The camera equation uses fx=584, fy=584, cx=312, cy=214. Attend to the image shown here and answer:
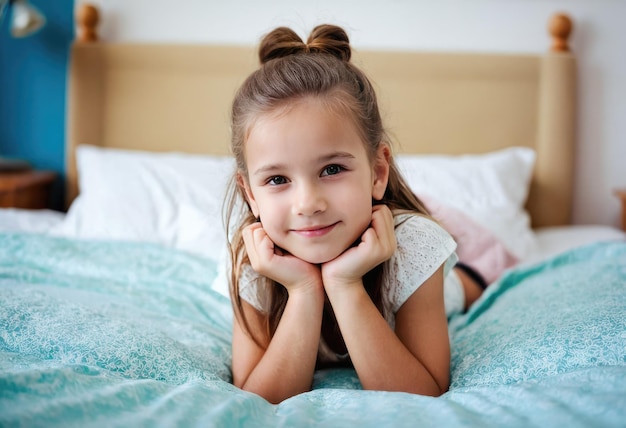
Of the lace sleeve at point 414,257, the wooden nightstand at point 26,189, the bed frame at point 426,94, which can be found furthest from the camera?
the bed frame at point 426,94

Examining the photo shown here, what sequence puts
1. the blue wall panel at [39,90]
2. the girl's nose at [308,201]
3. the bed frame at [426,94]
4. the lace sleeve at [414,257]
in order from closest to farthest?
the girl's nose at [308,201] → the lace sleeve at [414,257] → the bed frame at [426,94] → the blue wall panel at [39,90]

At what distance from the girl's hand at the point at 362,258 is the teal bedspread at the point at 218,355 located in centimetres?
19

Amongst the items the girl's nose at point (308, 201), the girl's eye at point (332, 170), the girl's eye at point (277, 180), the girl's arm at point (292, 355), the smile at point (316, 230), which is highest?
the girl's eye at point (332, 170)

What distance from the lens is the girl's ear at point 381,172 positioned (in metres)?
1.10

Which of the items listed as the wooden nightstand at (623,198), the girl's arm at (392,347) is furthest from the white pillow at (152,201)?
the wooden nightstand at (623,198)

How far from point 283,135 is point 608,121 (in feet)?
6.86

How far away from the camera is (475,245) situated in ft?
5.98

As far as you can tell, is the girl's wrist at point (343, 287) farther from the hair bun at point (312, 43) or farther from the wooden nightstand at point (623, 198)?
the wooden nightstand at point (623, 198)

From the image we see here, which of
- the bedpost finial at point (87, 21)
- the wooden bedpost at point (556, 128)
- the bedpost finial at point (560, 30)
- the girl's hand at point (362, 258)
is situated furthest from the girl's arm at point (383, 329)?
the bedpost finial at point (87, 21)

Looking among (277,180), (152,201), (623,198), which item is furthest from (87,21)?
(623,198)

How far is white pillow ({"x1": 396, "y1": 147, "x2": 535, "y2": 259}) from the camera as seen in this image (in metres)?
2.00

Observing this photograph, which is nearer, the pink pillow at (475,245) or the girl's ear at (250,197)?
the girl's ear at (250,197)

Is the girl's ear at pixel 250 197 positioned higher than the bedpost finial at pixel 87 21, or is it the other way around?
the bedpost finial at pixel 87 21

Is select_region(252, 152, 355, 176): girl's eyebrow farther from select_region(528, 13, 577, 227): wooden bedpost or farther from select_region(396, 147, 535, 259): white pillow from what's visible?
select_region(528, 13, 577, 227): wooden bedpost
